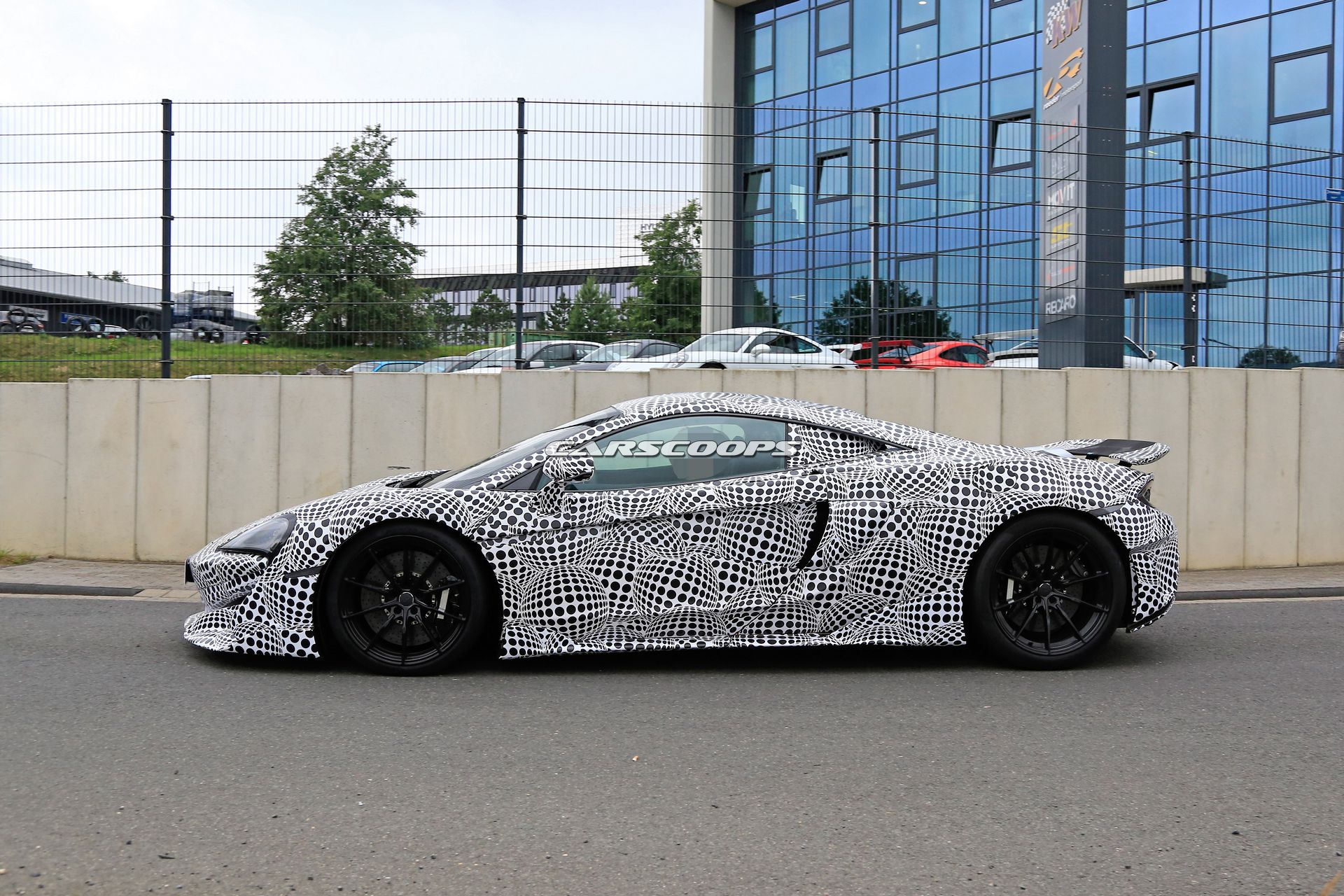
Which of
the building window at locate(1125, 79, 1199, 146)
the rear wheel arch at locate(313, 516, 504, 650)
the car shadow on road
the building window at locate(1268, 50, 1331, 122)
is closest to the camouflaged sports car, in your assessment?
the rear wheel arch at locate(313, 516, 504, 650)

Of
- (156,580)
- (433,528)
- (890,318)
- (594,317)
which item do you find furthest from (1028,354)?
(156,580)

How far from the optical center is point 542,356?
9.19m

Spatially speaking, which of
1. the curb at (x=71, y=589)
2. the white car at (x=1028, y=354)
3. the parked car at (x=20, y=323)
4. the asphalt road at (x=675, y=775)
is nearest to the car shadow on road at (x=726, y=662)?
the asphalt road at (x=675, y=775)

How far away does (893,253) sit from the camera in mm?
9492

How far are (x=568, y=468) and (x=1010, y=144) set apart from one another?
586cm

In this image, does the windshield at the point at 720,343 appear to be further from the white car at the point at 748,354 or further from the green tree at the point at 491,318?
the green tree at the point at 491,318

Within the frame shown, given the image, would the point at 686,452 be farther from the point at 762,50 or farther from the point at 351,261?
the point at 762,50

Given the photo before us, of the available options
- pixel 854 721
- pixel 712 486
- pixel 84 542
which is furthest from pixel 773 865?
pixel 84 542

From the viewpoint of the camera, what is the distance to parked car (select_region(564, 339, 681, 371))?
30.1 feet

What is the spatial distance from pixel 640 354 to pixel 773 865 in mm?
6395

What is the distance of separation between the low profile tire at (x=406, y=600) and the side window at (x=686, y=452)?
651 millimetres

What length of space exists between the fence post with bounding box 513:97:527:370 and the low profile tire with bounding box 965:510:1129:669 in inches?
190

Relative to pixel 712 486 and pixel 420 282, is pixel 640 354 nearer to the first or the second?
pixel 420 282

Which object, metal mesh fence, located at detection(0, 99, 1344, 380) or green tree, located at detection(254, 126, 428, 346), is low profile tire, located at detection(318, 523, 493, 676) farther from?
green tree, located at detection(254, 126, 428, 346)
